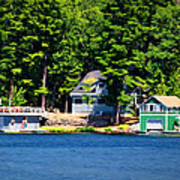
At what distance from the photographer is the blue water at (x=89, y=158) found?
39.1 meters

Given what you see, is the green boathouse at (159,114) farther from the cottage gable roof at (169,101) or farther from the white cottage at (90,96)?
the white cottage at (90,96)

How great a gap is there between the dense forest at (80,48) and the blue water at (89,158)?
14.1 meters

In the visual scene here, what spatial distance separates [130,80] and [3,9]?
70.4ft

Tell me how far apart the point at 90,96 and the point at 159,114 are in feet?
57.5

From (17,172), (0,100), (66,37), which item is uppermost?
(66,37)

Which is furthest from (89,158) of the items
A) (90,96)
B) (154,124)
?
(90,96)

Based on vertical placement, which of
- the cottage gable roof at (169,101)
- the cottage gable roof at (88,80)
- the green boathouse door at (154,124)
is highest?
the cottage gable roof at (88,80)

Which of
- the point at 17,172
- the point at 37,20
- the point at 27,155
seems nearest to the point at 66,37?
the point at 37,20

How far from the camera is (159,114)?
7794 cm

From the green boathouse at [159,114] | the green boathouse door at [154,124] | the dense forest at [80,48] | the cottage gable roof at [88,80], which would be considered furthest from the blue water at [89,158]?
the cottage gable roof at [88,80]

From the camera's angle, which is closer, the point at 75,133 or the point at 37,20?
the point at 75,133

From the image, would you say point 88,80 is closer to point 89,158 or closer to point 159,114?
point 159,114

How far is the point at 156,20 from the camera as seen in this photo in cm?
8444

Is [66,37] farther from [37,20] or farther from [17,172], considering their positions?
[17,172]
